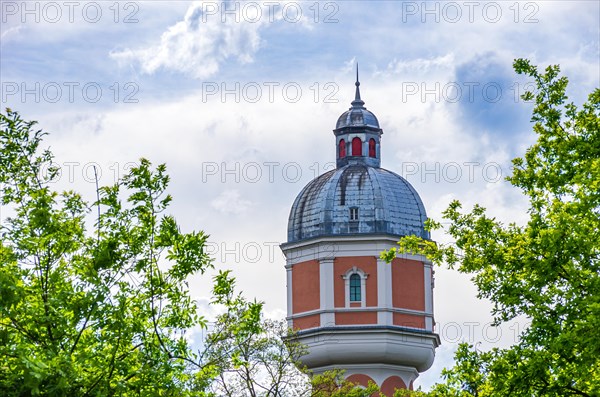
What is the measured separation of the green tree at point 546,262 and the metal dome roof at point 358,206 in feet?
132

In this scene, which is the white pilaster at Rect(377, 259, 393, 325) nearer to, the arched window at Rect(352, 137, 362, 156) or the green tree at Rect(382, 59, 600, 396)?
the arched window at Rect(352, 137, 362, 156)

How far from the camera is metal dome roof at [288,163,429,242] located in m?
68.6

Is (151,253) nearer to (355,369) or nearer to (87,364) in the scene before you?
(87,364)

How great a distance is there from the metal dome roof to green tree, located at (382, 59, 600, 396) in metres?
40.3

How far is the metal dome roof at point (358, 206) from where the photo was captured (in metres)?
68.6

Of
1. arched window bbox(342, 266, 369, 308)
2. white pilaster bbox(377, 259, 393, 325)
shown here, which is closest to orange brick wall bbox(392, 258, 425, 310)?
white pilaster bbox(377, 259, 393, 325)

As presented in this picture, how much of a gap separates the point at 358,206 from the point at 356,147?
390 cm

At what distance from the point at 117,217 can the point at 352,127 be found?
49919 millimetres

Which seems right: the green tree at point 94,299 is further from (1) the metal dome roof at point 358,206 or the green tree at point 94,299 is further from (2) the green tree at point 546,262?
(1) the metal dome roof at point 358,206

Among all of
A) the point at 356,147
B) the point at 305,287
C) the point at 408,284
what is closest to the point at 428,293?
the point at 408,284

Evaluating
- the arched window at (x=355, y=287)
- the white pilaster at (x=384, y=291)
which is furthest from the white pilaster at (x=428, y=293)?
the arched window at (x=355, y=287)

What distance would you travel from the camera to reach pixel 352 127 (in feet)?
236

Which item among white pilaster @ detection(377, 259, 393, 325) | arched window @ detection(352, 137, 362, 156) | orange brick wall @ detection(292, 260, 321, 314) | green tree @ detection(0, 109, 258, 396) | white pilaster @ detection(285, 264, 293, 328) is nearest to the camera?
Answer: green tree @ detection(0, 109, 258, 396)

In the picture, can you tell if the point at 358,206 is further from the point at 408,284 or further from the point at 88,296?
the point at 88,296
